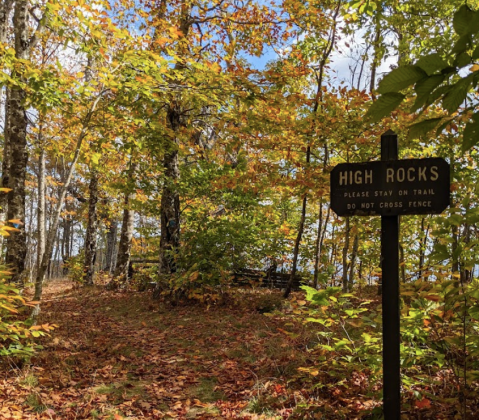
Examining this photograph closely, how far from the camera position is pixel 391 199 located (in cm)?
265

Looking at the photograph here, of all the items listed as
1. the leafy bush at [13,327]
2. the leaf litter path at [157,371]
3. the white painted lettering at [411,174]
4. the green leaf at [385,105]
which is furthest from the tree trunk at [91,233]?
the green leaf at [385,105]

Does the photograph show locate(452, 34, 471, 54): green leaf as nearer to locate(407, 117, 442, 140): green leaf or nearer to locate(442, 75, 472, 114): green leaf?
locate(442, 75, 472, 114): green leaf

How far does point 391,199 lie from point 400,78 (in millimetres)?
1732

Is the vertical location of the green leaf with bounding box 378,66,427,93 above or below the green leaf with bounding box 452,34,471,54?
below

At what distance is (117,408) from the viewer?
3.83m

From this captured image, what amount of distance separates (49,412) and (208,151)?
1004cm

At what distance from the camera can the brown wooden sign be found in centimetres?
252

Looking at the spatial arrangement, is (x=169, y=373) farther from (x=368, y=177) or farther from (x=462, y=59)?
(x=462, y=59)

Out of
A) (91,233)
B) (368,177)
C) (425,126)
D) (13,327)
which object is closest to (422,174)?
(368,177)

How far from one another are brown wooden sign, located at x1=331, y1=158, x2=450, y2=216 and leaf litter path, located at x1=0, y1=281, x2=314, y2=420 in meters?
1.92

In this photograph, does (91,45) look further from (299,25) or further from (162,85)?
(299,25)

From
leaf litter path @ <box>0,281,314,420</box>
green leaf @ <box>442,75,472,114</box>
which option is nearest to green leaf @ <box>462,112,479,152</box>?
green leaf @ <box>442,75,472,114</box>

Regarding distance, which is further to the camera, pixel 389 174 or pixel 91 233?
pixel 91 233

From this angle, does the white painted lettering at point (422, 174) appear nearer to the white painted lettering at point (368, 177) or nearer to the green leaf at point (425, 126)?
the white painted lettering at point (368, 177)
